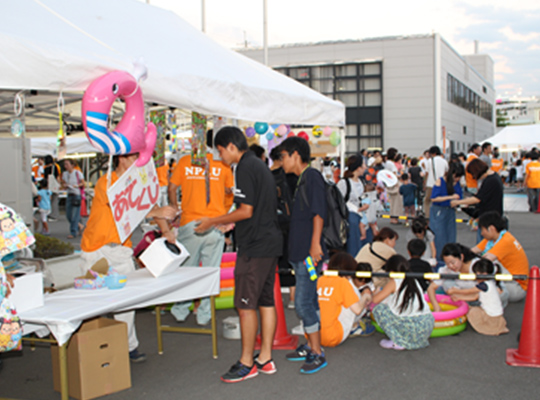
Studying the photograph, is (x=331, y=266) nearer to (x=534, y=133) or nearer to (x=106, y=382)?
(x=106, y=382)

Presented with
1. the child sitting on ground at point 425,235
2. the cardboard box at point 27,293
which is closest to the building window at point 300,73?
the child sitting on ground at point 425,235

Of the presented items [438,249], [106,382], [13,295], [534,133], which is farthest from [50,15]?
[534,133]

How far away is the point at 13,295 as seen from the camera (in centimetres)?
349

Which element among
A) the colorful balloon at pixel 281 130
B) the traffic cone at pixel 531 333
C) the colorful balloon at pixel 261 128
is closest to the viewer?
the traffic cone at pixel 531 333

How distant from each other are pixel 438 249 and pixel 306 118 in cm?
358

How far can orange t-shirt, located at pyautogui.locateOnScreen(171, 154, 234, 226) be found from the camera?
5586 mm

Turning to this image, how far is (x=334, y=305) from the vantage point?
5.04m

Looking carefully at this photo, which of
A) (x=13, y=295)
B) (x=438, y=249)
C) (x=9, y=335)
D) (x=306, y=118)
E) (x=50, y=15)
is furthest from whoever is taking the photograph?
(x=438, y=249)

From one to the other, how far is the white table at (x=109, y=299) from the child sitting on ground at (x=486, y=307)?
264 centimetres

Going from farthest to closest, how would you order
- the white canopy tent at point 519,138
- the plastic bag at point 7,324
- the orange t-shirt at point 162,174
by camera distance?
the white canopy tent at point 519,138 → the orange t-shirt at point 162,174 → the plastic bag at point 7,324

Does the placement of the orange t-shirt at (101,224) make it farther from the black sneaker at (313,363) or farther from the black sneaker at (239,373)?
the black sneaker at (313,363)

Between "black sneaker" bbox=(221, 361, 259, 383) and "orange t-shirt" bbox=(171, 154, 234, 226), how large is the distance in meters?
1.77

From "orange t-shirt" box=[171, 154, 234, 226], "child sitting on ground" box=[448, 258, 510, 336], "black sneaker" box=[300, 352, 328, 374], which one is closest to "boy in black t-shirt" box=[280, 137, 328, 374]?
"black sneaker" box=[300, 352, 328, 374]

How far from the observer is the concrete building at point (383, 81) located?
37625mm
